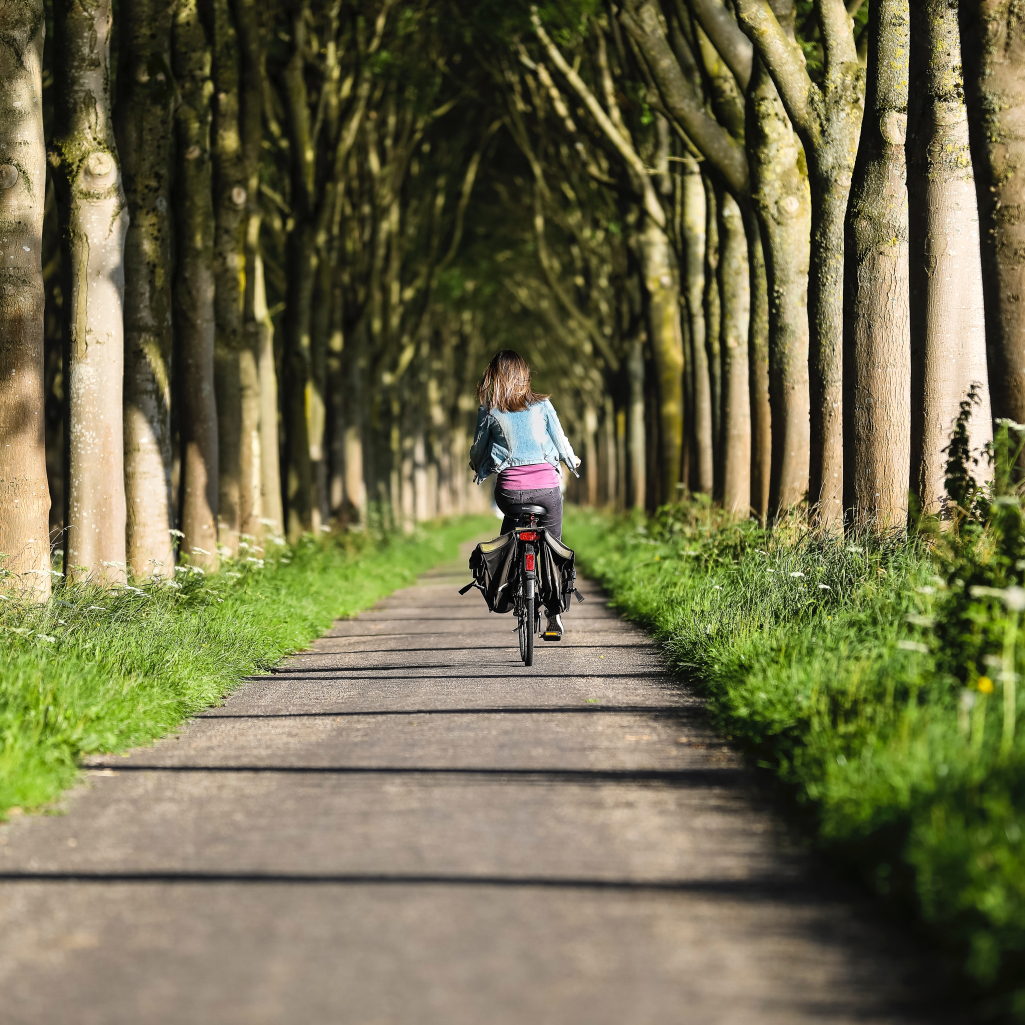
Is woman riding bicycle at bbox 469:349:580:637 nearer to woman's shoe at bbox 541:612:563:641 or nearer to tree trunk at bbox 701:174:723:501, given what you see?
woman's shoe at bbox 541:612:563:641

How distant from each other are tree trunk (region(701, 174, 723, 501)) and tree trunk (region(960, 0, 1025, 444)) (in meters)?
8.99

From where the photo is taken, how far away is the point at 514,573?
964cm

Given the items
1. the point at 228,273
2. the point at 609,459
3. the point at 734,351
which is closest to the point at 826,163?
the point at 734,351

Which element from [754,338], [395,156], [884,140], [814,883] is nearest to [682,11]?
[754,338]

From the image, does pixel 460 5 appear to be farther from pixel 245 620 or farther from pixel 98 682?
pixel 98 682

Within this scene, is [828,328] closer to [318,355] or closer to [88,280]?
[88,280]

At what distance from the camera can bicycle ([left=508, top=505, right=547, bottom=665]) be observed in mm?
9211

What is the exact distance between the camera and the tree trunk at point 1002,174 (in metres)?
6.80

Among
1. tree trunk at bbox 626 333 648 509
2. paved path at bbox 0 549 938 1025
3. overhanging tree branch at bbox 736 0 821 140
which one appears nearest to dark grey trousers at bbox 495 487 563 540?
paved path at bbox 0 549 938 1025

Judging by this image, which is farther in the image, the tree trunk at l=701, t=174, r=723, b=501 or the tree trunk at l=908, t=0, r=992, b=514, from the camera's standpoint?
the tree trunk at l=701, t=174, r=723, b=501

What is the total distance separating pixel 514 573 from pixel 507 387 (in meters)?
1.35

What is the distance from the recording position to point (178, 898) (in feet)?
13.7

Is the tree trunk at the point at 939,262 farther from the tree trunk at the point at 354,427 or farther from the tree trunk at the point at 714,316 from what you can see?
the tree trunk at the point at 354,427

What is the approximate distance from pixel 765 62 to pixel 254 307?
779 cm
